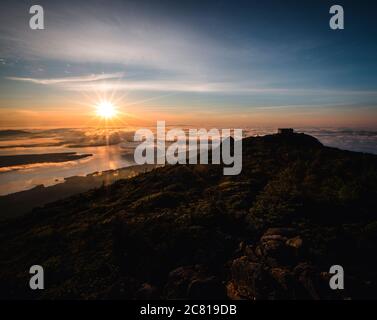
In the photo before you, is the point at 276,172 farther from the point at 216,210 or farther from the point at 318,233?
the point at 318,233

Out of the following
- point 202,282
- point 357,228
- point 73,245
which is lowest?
point 73,245

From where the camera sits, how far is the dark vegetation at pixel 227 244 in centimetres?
2152

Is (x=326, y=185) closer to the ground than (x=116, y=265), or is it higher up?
higher up

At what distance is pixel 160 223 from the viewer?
33.3 meters

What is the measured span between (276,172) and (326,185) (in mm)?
12288

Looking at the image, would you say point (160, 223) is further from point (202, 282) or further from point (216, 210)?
point (202, 282)

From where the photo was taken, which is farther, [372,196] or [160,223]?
[372,196]

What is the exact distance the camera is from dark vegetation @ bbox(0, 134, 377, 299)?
70.6 feet

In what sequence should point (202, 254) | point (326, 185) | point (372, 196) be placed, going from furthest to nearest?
point (326, 185) → point (372, 196) → point (202, 254)

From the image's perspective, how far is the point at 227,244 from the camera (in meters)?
27.1

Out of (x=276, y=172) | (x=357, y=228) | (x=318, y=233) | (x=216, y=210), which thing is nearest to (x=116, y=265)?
(x=216, y=210)

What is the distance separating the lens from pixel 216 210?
112 feet

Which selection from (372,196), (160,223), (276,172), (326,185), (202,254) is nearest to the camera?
(202,254)

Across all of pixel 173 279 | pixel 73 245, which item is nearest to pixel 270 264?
pixel 173 279
